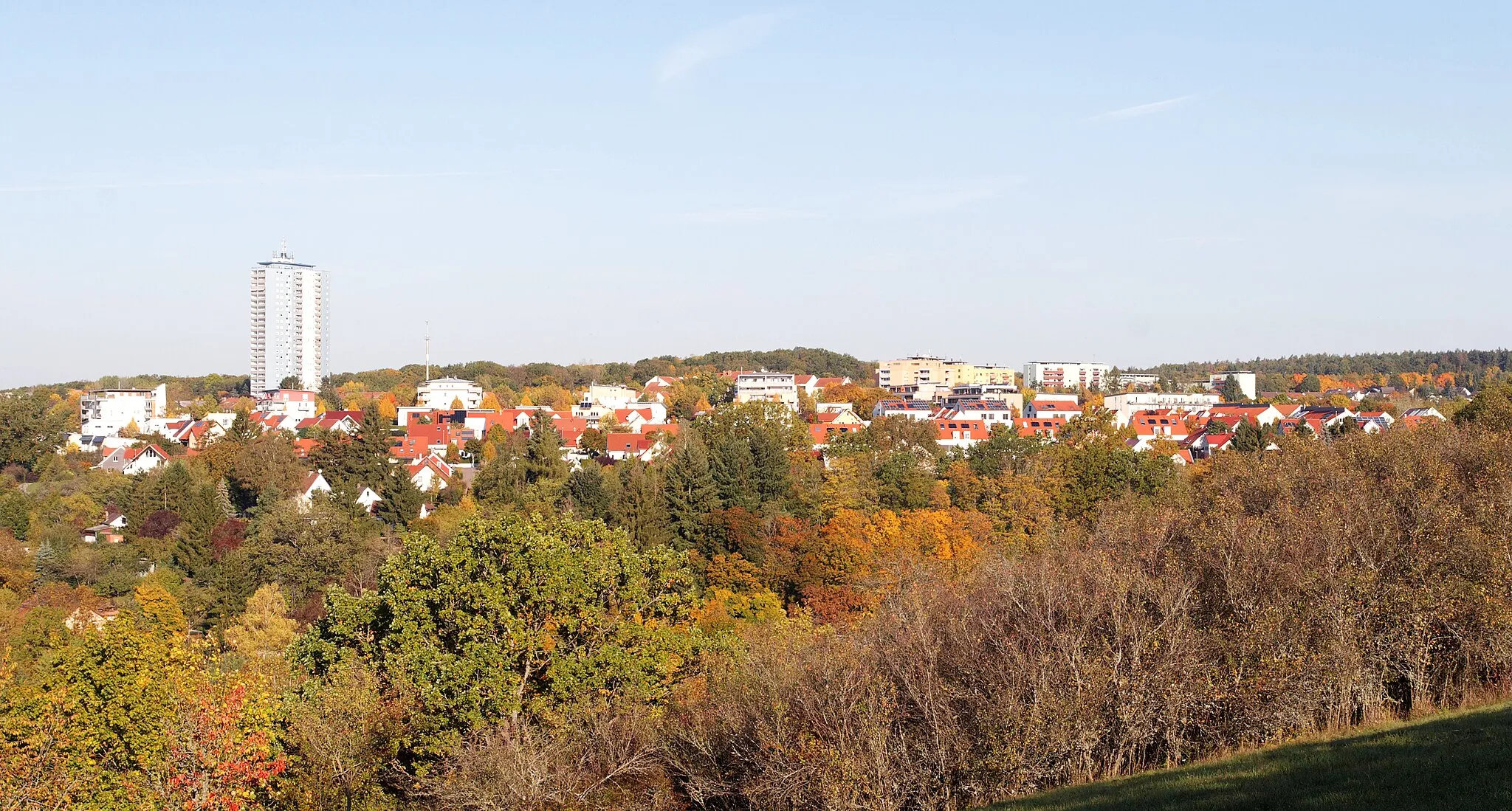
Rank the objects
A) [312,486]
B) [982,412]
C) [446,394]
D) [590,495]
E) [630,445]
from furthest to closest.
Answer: [446,394] → [982,412] → [630,445] → [312,486] → [590,495]

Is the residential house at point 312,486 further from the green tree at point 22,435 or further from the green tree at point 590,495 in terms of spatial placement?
the green tree at point 22,435

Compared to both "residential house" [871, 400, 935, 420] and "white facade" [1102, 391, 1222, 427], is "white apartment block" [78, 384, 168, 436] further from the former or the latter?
"white facade" [1102, 391, 1222, 427]

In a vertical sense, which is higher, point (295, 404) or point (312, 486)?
point (295, 404)

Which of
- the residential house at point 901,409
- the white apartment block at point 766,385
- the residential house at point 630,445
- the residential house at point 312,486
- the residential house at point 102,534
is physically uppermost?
the white apartment block at point 766,385

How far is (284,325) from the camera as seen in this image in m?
134

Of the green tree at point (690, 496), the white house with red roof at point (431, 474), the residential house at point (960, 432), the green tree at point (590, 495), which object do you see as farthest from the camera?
the residential house at point (960, 432)

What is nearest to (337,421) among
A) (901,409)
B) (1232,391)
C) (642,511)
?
(901,409)

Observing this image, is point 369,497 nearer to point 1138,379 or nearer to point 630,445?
point 630,445

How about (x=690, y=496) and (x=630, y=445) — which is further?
(x=630, y=445)

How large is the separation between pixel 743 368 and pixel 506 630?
424 feet

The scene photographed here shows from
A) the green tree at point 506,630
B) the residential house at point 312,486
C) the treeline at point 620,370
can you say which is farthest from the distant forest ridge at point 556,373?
the green tree at point 506,630

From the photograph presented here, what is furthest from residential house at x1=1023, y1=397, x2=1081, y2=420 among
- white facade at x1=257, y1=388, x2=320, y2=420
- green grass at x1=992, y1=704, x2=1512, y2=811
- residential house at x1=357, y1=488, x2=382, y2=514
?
green grass at x1=992, y1=704, x2=1512, y2=811

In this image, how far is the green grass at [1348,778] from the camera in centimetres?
959

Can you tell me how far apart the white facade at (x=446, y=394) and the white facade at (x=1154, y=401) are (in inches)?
2116
